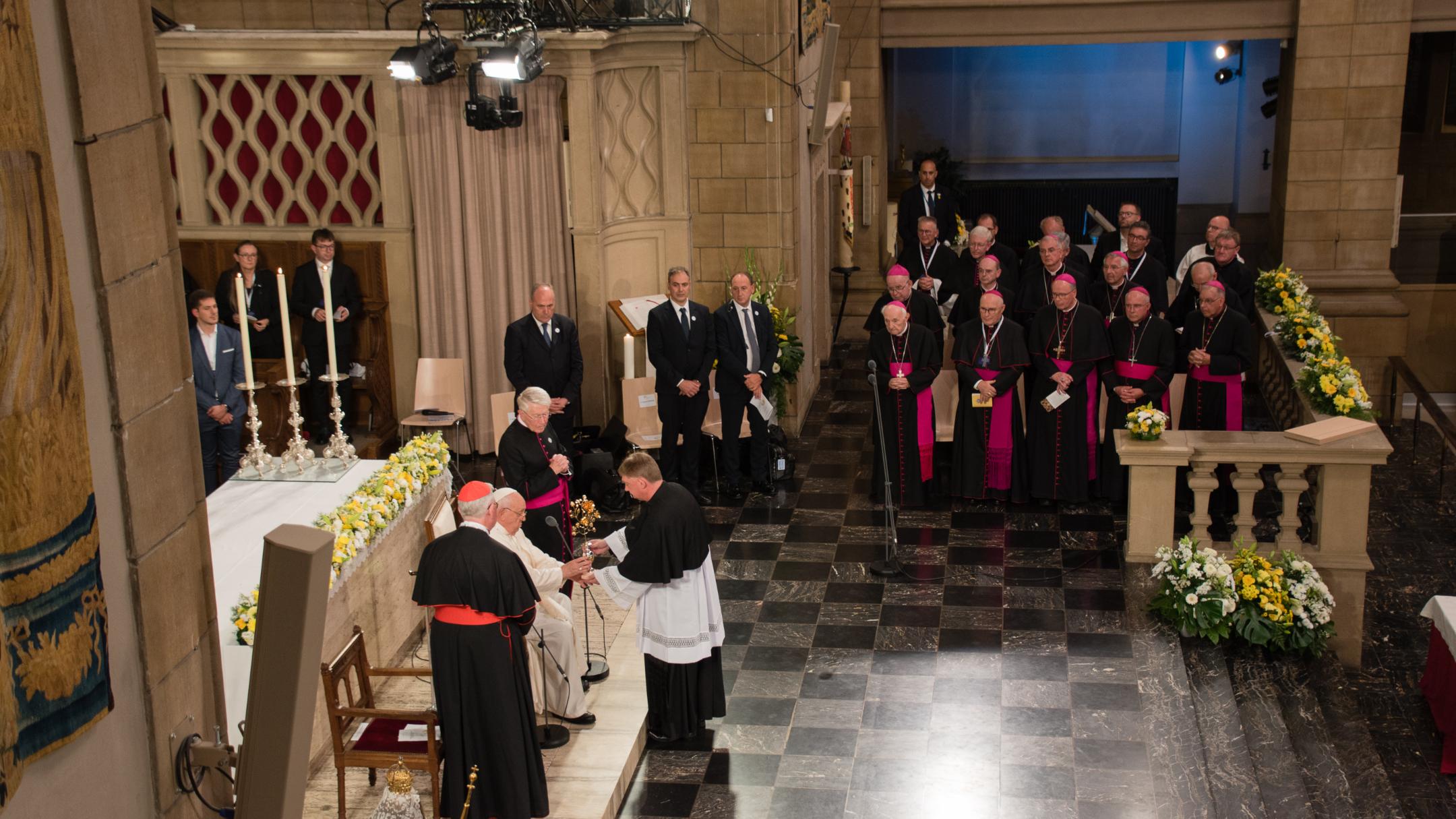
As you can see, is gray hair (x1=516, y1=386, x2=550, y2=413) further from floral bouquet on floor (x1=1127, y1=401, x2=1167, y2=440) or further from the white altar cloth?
floral bouquet on floor (x1=1127, y1=401, x2=1167, y2=440)

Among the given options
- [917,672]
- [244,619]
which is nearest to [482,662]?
[244,619]

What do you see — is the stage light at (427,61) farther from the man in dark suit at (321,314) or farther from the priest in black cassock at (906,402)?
the priest in black cassock at (906,402)

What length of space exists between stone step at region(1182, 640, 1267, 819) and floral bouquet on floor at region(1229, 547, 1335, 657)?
0.24 m

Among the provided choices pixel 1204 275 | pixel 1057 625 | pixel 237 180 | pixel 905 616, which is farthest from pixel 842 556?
pixel 237 180

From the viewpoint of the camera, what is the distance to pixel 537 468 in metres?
8.18

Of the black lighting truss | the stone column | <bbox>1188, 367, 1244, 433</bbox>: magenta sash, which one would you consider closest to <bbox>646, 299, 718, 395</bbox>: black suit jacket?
the black lighting truss

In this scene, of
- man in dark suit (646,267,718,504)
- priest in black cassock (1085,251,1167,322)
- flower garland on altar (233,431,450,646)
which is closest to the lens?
flower garland on altar (233,431,450,646)

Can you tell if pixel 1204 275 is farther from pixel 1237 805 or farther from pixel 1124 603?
pixel 1237 805

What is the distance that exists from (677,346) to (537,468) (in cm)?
250

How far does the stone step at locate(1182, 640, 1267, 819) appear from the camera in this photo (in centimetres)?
634

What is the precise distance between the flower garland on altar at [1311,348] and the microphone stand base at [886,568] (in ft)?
9.44

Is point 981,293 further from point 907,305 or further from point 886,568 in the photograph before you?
point 886,568

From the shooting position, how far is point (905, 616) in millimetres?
8570

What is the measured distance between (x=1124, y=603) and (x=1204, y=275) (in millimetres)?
3054
